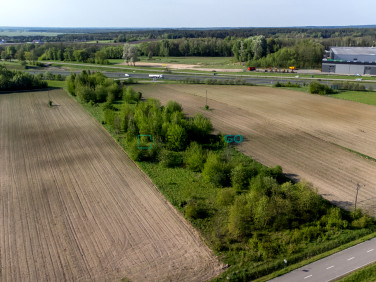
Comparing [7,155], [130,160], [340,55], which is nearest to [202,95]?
[130,160]

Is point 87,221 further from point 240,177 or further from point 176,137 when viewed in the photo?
point 176,137

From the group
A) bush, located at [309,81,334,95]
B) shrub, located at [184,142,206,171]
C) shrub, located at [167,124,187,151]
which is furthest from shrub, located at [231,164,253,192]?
bush, located at [309,81,334,95]

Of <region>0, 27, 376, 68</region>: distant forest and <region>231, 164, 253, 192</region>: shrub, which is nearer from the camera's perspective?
<region>231, 164, 253, 192</region>: shrub

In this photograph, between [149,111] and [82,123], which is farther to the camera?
[82,123]

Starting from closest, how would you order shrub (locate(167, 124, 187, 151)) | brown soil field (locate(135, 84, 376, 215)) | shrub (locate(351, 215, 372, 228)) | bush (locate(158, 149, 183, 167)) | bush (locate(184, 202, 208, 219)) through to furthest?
shrub (locate(351, 215, 372, 228)) → bush (locate(184, 202, 208, 219)) → brown soil field (locate(135, 84, 376, 215)) → bush (locate(158, 149, 183, 167)) → shrub (locate(167, 124, 187, 151))

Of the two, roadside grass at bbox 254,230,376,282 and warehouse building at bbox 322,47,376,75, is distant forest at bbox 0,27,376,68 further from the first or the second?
roadside grass at bbox 254,230,376,282

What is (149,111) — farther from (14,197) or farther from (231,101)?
(231,101)

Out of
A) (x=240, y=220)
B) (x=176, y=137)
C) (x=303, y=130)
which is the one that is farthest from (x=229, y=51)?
(x=240, y=220)
